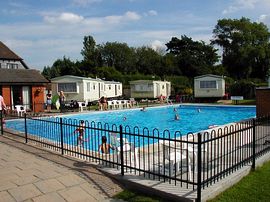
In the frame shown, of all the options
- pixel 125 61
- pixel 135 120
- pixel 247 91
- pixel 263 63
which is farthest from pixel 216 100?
pixel 125 61

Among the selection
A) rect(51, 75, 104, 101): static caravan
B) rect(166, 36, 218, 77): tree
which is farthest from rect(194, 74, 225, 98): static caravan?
rect(166, 36, 218, 77): tree

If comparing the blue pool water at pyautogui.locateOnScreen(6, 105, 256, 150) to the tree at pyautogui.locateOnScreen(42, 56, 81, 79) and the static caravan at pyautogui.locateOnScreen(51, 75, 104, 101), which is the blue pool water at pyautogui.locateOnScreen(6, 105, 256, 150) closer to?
the static caravan at pyautogui.locateOnScreen(51, 75, 104, 101)

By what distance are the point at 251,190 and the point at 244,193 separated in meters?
0.24

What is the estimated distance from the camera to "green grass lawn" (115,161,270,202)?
18.4ft

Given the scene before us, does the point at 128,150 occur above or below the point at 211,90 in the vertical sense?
below

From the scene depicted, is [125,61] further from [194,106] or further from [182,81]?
[194,106]

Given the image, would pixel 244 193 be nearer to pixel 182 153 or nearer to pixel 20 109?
pixel 182 153

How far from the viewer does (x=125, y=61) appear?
76.8 metres

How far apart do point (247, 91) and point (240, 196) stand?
35.5m

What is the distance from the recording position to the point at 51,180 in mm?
6750

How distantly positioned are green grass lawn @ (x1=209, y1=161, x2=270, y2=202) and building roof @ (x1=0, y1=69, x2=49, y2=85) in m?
22.6

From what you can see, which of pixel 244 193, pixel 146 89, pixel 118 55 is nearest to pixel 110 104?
pixel 146 89

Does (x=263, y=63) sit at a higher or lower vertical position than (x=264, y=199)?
higher

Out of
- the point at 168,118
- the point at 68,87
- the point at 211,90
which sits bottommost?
the point at 168,118
